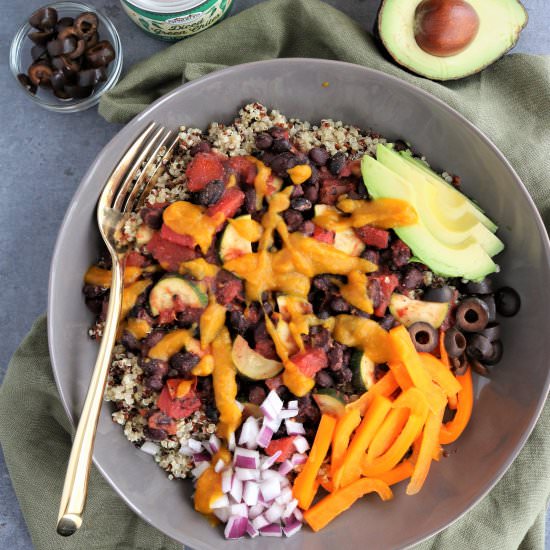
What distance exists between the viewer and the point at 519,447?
2465 mm

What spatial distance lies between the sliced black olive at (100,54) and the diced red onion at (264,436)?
5.86ft

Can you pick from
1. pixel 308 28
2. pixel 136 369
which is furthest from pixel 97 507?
pixel 308 28

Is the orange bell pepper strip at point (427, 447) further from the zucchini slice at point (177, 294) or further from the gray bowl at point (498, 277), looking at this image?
the zucchini slice at point (177, 294)

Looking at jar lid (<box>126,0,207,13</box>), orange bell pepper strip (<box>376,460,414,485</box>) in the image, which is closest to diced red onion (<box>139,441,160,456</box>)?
orange bell pepper strip (<box>376,460,414,485</box>)

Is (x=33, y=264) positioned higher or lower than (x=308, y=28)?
lower

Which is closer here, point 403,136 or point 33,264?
point 403,136

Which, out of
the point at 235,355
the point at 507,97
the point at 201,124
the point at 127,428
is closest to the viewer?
the point at 235,355

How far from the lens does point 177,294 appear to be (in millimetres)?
2309

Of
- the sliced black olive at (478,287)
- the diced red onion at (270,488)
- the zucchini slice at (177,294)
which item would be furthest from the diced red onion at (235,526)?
the sliced black olive at (478,287)

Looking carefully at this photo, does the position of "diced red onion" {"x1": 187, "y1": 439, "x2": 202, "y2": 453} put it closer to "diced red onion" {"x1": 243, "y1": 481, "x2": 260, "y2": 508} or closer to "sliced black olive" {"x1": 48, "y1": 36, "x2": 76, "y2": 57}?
"diced red onion" {"x1": 243, "y1": 481, "x2": 260, "y2": 508}

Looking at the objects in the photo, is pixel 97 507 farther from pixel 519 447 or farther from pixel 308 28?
pixel 308 28

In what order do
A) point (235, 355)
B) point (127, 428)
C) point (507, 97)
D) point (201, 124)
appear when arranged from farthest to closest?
point (507, 97)
point (201, 124)
point (127, 428)
point (235, 355)

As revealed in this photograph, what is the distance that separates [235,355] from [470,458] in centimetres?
111

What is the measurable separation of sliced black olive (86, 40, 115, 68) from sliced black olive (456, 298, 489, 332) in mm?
1913
